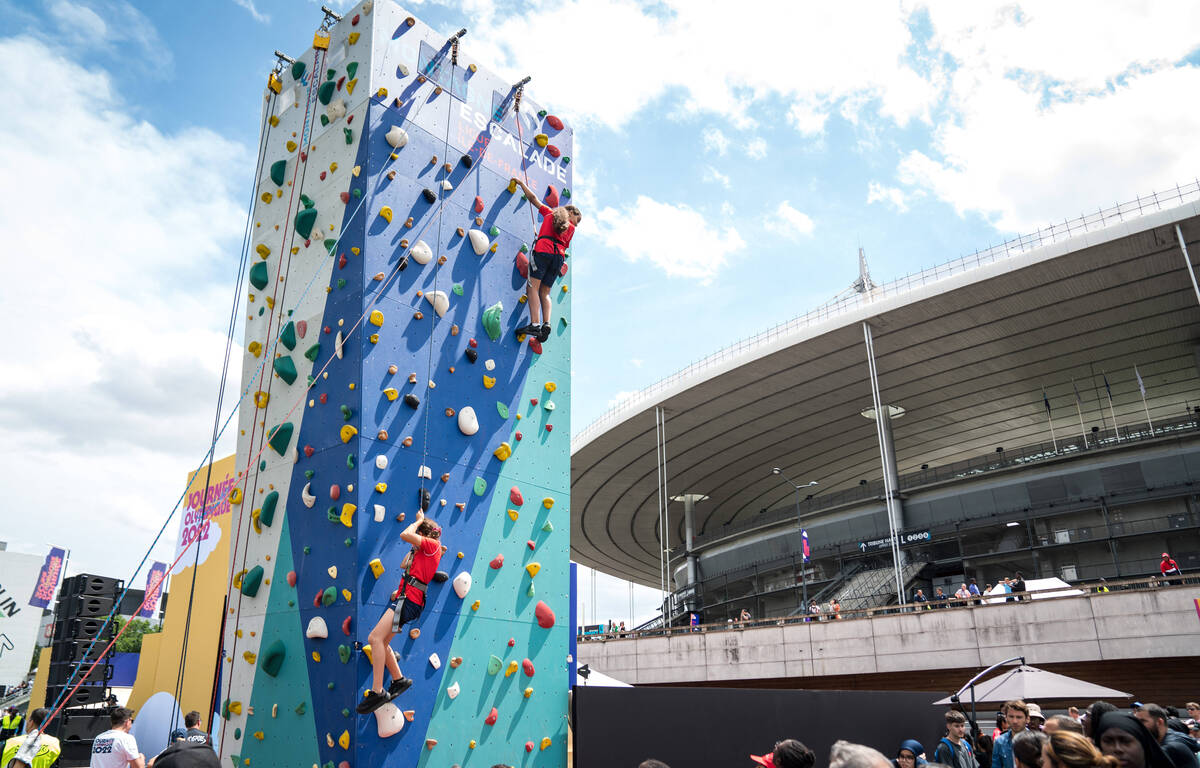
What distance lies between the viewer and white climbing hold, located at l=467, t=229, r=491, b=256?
9.08m

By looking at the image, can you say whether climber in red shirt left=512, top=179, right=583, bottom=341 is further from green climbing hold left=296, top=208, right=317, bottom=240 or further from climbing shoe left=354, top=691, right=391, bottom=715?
climbing shoe left=354, top=691, right=391, bottom=715

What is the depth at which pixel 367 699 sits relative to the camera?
6.66m

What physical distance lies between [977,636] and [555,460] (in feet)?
58.9

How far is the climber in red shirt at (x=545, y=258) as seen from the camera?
30.7ft

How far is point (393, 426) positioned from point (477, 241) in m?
2.53

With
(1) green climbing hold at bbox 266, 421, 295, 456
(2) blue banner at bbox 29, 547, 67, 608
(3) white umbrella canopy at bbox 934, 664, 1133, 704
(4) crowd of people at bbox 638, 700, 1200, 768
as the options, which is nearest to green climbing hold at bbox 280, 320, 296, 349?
(1) green climbing hold at bbox 266, 421, 295, 456

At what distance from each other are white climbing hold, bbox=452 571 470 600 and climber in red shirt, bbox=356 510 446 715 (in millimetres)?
678

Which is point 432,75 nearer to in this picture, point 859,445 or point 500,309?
point 500,309

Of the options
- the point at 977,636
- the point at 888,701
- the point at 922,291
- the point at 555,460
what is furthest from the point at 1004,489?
the point at 555,460

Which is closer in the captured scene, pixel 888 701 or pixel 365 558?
pixel 365 558

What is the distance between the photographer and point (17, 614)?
5394 centimetres

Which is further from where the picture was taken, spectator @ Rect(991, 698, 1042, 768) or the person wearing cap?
spectator @ Rect(991, 698, 1042, 768)

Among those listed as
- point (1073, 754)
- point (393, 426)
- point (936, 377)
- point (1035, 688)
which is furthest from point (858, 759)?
point (936, 377)

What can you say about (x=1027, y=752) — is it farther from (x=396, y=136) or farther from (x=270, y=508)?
(x=396, y=136)
